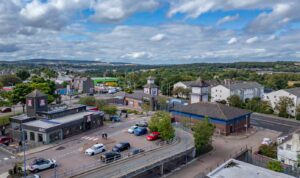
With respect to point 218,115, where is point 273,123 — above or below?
below

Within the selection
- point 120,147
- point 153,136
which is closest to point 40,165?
point 120,147

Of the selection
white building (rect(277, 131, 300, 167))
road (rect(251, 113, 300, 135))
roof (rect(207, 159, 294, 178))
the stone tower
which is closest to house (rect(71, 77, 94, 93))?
the stone tower

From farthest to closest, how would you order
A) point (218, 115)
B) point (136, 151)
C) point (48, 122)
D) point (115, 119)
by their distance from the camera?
1. point (115, 119)
2. point (218, 115)
3. point (48, 122)
4. point (136, 151)

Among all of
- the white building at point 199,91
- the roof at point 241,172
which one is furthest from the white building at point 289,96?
the roof at point 241,172

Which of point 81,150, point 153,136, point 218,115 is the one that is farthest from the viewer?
point 218,115

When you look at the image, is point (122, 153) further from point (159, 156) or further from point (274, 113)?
point (274, 113)

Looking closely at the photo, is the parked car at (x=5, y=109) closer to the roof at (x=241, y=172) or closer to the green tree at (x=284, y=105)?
the roof at (x=241, y=172)

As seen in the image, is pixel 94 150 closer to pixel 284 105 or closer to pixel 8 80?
pixel 284 105
